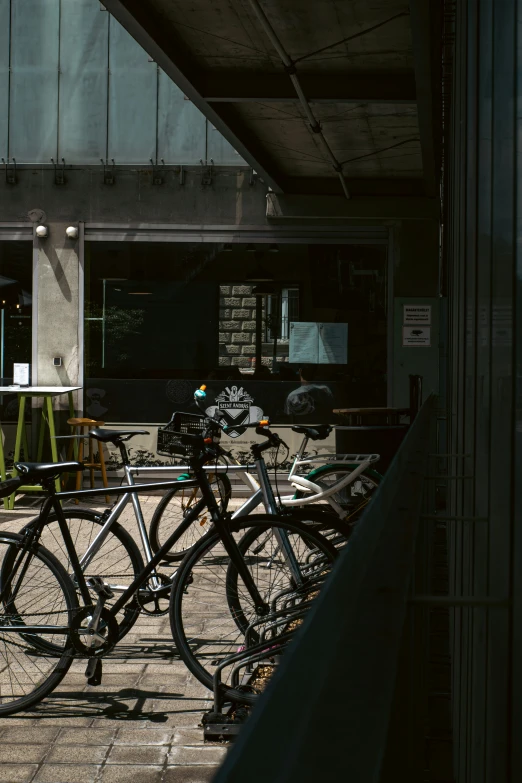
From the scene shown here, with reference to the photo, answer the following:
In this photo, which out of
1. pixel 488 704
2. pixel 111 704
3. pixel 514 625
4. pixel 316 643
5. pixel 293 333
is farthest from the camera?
pixel 293 333

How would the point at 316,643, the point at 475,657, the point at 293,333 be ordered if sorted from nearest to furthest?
the point at 316,643
the point at 475,657
the point at 293,333

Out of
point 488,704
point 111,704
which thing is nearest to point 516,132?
point 488,704

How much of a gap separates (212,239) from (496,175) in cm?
1076

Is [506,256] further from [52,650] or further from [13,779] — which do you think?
[52,650]

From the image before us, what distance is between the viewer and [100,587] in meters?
4.86

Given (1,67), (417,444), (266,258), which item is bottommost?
(417,444)

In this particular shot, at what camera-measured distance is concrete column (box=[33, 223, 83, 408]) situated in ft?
40.4

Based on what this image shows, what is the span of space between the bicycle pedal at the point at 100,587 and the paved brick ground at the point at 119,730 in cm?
44

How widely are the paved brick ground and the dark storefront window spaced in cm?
686

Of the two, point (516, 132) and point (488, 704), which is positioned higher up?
point (516, 132)

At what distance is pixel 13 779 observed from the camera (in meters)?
3.68

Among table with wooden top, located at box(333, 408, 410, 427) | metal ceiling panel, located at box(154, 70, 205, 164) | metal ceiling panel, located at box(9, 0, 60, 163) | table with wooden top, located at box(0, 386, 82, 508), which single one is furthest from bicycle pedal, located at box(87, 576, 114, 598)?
metal ceiling panel, located at box(9, 0, 60, 163)

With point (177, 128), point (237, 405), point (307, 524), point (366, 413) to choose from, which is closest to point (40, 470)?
point (307, 524)

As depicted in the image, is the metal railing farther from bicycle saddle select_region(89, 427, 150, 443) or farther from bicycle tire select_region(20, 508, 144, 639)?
bicycle saddle select_region(89, 427, 150, 443)
